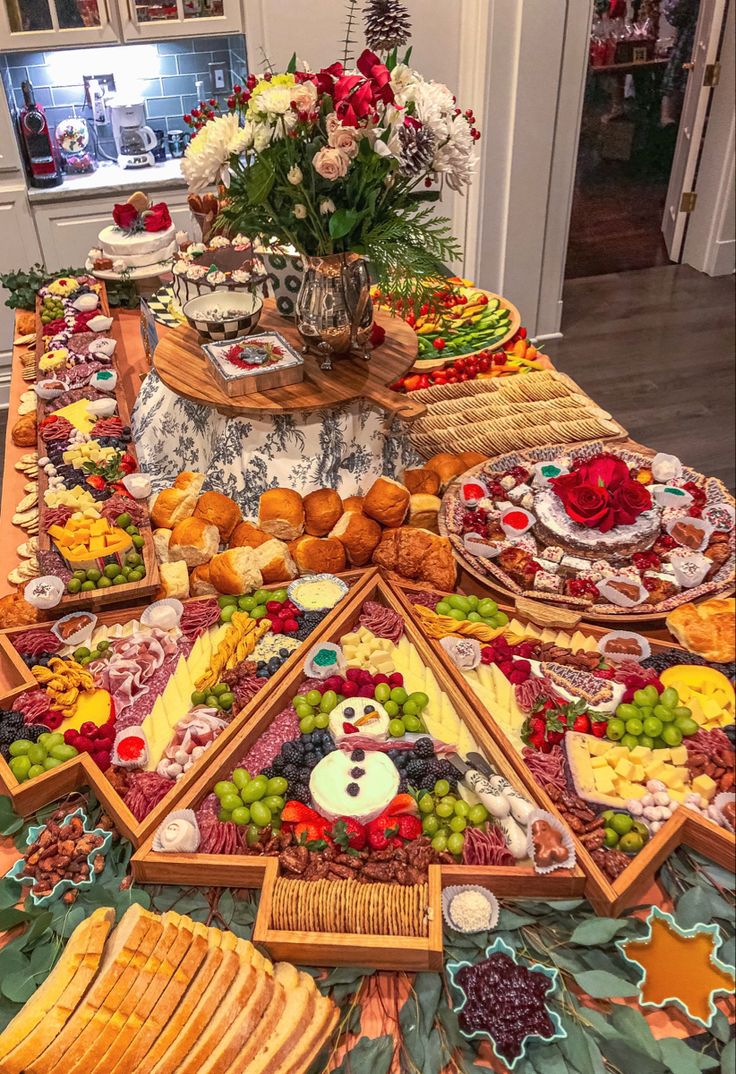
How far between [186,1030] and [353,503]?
62.6 inches

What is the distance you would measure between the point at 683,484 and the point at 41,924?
1974mm

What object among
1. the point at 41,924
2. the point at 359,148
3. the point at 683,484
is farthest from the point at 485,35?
the point at 41,924

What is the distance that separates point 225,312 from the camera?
2875 millimetres

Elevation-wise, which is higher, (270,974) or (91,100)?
(91,100)

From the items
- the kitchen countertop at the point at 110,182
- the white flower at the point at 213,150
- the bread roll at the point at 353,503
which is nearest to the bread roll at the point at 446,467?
the bread roll at the point at 353,503

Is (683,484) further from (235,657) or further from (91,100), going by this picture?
(91,100)

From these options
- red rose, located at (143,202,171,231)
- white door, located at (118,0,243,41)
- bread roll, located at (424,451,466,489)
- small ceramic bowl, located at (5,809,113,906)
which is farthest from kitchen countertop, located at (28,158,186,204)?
small ceramic bowl, located at (5,809,113,906)

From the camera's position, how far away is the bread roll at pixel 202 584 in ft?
8.23

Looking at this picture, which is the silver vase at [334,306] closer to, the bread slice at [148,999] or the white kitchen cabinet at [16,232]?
the bread slice at [148,999]

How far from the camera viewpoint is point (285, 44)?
530 centimetres

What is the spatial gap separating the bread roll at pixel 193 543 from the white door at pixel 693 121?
5.79 metres

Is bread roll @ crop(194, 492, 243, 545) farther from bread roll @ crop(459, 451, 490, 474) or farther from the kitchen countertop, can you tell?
the kitchen countertop

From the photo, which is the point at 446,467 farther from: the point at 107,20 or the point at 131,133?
the point at 131,133

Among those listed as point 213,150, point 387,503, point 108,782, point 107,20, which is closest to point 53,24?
point 107,20
